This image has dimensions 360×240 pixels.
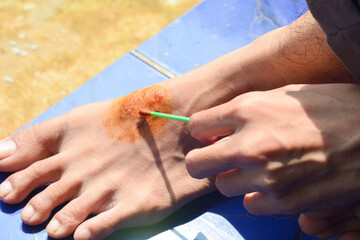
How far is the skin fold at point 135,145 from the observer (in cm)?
101

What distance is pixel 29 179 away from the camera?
Answer: 1.09 m

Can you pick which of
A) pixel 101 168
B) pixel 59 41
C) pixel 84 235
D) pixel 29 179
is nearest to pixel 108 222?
pixel 84 235

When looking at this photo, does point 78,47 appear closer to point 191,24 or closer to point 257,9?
point 191,24

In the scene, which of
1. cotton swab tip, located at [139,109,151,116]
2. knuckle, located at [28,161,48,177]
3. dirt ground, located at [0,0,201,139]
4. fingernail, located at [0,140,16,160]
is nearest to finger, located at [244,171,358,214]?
cotton swab tip, located at [139,109,151,116]

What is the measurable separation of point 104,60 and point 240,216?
1203mm

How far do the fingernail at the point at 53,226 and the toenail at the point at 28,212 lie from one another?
66 millimetres

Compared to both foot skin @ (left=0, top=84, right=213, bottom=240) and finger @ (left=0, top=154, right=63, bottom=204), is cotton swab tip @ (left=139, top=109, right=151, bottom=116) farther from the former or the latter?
finger @ (left=0, top=154, right=63, bottom=204)

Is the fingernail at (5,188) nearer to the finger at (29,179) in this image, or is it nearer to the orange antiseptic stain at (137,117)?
the finger at (29,179)

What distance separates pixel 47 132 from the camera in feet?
3.87

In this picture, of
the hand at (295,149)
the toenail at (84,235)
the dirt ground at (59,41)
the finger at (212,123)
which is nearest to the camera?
the hand at (295,149)

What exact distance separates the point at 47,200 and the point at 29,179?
0.10 meters

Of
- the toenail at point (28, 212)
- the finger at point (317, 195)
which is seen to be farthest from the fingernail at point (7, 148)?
the finger at point (317, 195)

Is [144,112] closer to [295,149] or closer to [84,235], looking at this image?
[84,235]

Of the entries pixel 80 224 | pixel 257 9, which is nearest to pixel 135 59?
pixel 257 9
